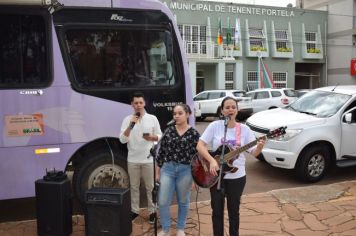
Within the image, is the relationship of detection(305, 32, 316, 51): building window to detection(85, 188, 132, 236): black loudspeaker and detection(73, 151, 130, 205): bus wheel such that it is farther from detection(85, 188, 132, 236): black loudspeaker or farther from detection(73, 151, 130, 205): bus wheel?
detection(85, 188, 132, 236): black loudspeaker

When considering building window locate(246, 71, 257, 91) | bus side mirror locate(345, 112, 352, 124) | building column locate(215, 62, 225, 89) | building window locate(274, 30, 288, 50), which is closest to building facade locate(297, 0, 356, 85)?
building window locate(274, 30, 288, 50)

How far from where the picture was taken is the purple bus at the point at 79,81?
5.52 m

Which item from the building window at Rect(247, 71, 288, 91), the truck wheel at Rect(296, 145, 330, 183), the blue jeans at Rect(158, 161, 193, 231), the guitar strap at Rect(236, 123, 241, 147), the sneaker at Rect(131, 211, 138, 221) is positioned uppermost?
the building window at Rect(247, 71, 288, 91)

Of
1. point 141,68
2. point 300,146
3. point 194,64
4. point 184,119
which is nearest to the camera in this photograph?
point 184,119

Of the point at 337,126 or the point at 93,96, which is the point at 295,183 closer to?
the point at 337,126

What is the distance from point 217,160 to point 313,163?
4261 millimetres

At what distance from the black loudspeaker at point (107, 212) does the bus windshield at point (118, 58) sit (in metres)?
1.76

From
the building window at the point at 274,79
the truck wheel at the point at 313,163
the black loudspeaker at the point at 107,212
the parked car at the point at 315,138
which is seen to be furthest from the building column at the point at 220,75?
the black loudspeaker at the point at 107,212

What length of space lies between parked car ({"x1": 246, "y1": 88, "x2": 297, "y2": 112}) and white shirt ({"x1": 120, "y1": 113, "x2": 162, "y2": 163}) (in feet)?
53.6

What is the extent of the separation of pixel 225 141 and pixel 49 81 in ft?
8.65

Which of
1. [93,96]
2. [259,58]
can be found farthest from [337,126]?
[259,58]

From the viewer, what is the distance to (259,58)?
108ft

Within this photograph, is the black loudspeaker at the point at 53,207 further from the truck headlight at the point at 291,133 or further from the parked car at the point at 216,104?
the parked car at the point at 216,104

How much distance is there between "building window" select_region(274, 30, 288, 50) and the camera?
34.6 metres
